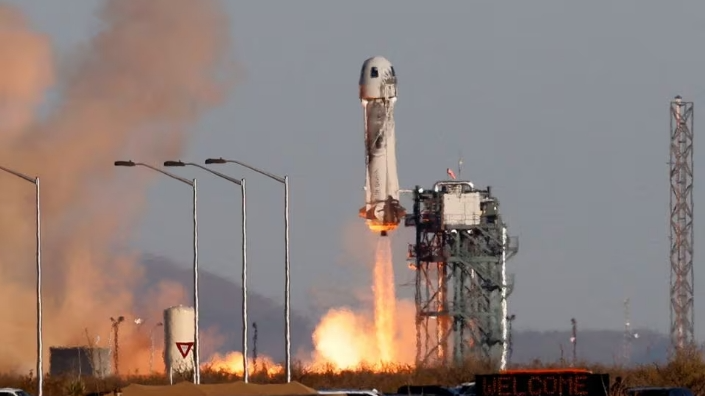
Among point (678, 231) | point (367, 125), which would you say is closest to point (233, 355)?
point (367, 125)

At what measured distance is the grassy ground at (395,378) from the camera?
96562 millimetres

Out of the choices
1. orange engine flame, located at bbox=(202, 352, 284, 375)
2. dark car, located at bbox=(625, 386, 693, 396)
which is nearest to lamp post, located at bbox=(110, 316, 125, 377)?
orange engine flame, located at bbox=(202, 352, 284, 375)

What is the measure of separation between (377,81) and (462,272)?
1596cm

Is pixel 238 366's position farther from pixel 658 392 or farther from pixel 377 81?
pixel 658 392

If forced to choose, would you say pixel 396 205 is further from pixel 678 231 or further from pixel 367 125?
pixel 678 231

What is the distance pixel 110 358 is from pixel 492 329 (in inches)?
1118

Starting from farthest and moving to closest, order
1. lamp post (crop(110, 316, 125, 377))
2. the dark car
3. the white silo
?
lamp post (crop(110, 316, 125, 377)), the white silo, the dark car

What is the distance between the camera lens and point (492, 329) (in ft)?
485

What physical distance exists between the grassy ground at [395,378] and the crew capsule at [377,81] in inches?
748

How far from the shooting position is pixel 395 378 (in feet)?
385

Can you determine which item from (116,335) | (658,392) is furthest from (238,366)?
(658,392)

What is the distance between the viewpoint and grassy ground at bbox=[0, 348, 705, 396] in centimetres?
9656

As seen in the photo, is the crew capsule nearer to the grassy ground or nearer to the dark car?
the grassy ground

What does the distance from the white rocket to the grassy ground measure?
1112cm
